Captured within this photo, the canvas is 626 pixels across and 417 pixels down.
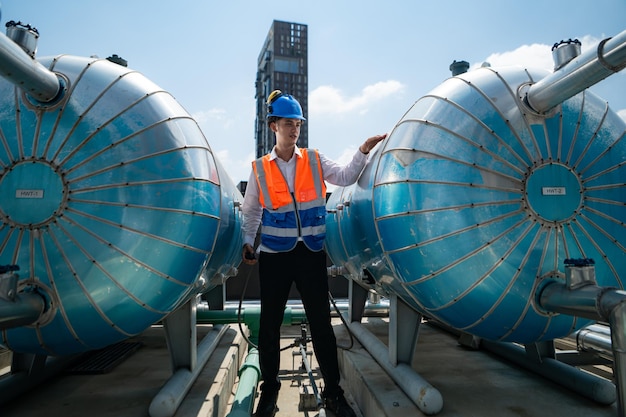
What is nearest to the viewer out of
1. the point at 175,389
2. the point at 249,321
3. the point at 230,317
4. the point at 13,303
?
the point at 13,303

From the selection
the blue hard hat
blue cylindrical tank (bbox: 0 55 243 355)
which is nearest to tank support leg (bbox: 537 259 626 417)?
the blue hard hat

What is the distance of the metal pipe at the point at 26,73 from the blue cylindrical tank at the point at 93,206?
0.09 m

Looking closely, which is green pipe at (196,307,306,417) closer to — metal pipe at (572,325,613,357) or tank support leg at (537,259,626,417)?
tank support leg at (537,259,626,417)

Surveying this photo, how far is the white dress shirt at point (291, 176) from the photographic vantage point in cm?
279

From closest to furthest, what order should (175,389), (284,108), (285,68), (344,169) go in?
1. (175,389)
2. (284,108)
3. (344,169)
4. (285,68)

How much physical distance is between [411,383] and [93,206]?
211 cm

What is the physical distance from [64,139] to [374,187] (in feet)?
5.56

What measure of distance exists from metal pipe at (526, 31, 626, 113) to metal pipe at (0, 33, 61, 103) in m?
2.37

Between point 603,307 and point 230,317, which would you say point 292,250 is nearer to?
point 603,307

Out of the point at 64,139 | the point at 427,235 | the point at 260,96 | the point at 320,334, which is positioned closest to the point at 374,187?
the point at 427,235

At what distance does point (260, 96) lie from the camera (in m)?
20.1

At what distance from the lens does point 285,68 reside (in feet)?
62.3

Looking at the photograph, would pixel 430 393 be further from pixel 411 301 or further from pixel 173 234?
pixel 173 234

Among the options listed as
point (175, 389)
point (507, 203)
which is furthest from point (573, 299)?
point (175, 389)
